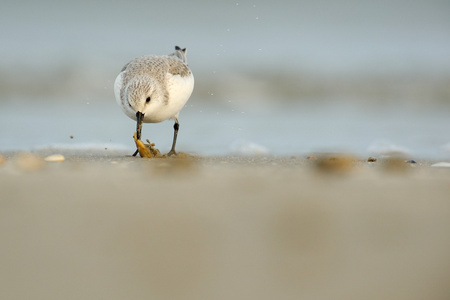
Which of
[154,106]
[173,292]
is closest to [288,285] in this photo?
[173,292]

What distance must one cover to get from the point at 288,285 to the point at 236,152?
337cm

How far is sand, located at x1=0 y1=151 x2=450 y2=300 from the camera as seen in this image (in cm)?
193

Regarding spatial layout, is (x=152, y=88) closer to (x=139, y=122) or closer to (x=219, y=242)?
(x=139, y=122)

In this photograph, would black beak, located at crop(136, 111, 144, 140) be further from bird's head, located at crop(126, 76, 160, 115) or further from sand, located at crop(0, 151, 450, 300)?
sand, located at crop(0, 151, 450, 300)

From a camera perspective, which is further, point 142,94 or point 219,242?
point 142,94

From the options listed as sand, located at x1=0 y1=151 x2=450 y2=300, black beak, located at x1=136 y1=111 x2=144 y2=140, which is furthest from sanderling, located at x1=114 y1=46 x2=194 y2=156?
sand, located at x1=0 y1=151 x2=450 y2=300

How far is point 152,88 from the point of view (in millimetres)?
4770

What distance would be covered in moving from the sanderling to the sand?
7.62 ft

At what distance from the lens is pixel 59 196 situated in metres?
2.23

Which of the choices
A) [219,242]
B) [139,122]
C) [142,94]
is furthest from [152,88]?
[219,242]

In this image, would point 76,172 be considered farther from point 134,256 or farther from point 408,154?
point 408,154

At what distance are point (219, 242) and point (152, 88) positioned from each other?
2868 millimetres

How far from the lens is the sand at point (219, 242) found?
193 centimetres

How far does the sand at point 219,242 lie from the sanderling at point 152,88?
91.4 inches
